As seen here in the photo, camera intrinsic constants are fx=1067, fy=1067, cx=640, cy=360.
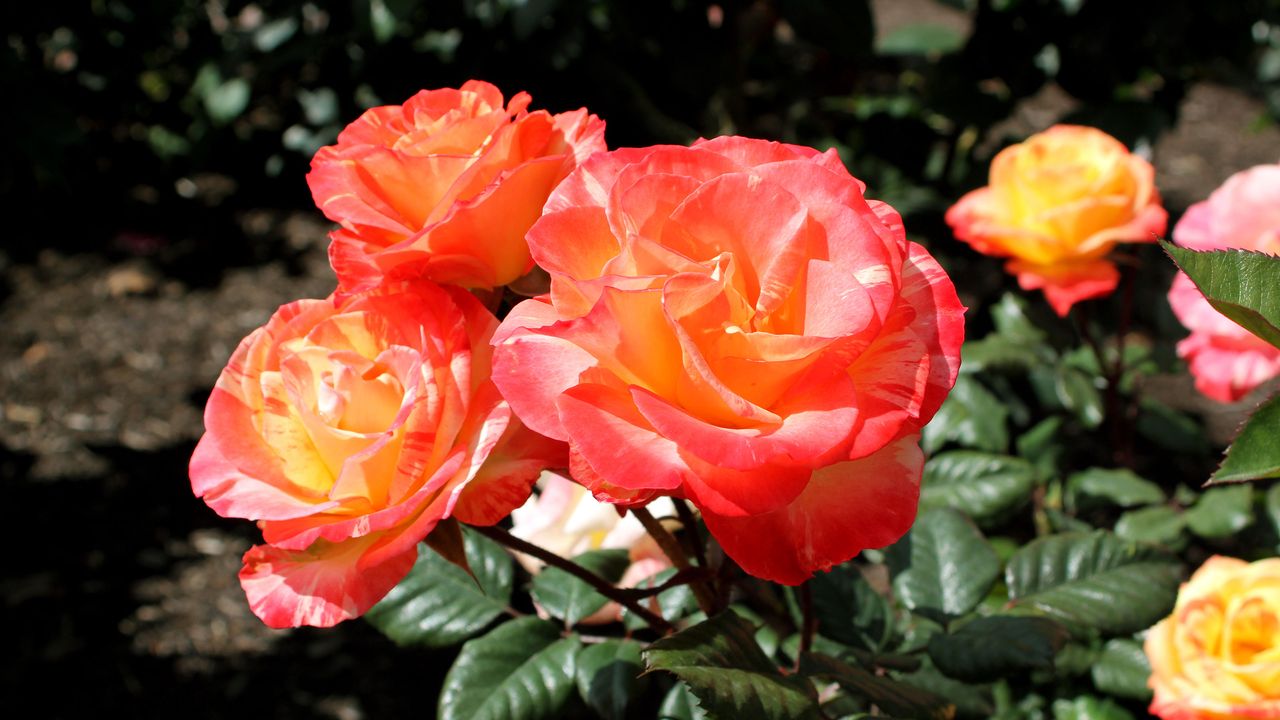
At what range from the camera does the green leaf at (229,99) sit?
224 cm

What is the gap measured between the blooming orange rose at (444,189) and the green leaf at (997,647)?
405 mm

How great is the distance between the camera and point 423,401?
530 millimetres

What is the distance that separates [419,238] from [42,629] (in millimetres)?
1717

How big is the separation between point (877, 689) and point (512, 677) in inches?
10.5

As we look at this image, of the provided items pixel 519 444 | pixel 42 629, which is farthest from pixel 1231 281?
pixel 42 629

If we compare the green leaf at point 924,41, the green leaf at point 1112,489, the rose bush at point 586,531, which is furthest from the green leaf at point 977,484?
the green leaf at point 924,41

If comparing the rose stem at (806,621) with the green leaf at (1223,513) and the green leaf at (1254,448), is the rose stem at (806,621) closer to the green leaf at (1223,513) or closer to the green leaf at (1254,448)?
the green leaf at (1254,448)

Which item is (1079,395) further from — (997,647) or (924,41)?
(924,41)

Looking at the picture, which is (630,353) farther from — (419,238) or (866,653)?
(866,653)

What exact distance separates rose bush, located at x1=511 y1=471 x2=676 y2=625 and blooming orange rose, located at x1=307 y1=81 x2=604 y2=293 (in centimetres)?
33

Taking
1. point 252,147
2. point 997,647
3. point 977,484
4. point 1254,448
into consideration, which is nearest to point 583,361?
point 1254,448

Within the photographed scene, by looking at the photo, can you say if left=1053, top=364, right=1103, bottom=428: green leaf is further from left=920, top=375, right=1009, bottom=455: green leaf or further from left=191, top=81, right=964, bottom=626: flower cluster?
left=191, top=81, right=964, bottom=626: flower cluster

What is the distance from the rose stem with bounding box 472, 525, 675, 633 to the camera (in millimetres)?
626

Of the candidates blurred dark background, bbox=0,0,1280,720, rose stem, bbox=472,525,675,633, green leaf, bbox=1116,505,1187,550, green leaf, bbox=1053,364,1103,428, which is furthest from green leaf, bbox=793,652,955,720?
blurred dark background, bbox=0,0,1280,720
